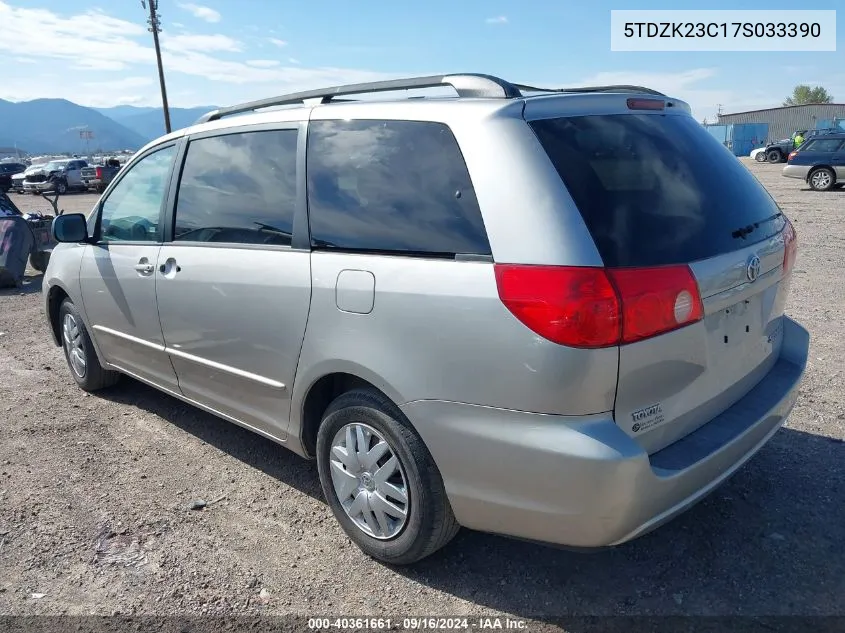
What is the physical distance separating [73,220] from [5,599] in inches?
96.0

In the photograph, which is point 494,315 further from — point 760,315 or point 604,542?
point 760,315

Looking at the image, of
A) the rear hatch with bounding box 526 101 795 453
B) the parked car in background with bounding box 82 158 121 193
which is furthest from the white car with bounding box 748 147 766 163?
the rear hatch with bounding box 526 101 795 453

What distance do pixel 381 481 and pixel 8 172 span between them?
136 ft

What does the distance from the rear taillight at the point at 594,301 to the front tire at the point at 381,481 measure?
2.32ft

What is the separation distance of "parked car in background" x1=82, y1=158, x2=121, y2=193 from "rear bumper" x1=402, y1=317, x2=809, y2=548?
3240 cm

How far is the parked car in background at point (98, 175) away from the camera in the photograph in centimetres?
3083

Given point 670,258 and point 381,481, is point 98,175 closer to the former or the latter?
point 381,481

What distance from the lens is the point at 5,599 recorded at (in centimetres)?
268

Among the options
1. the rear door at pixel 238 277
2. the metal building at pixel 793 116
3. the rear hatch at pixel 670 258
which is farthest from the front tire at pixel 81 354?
the metal building at pixel 793 116

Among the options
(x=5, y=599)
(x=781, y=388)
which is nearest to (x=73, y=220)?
(x=5, y=599)

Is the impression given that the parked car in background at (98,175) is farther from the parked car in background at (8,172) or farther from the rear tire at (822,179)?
the rear tire at (822,179)

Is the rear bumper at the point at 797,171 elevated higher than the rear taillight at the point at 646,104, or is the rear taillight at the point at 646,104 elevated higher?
the rear taillight at the point at 646,104

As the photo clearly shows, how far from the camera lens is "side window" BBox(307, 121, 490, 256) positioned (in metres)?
2.36

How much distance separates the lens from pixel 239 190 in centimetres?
328
